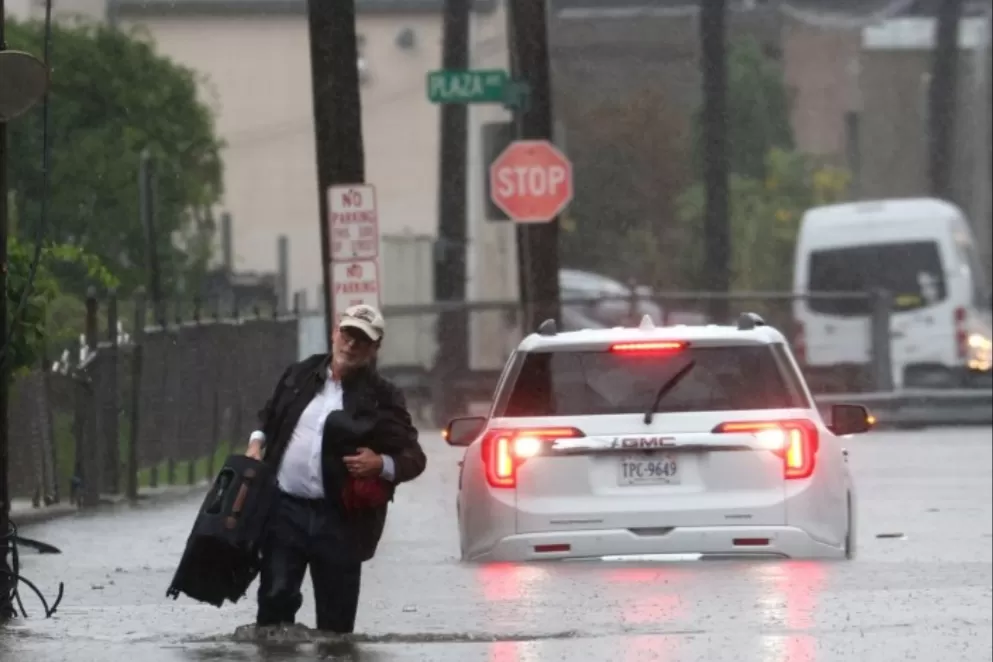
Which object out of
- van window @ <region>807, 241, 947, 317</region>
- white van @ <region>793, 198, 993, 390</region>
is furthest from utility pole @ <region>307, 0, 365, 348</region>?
van window @ <region>807, 241, 947, 317</region>

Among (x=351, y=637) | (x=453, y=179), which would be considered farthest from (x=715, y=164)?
(x=351, y=637)

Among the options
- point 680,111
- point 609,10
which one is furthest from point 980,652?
point 609,10

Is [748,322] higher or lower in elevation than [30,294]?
lower

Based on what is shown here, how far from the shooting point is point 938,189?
44062mm

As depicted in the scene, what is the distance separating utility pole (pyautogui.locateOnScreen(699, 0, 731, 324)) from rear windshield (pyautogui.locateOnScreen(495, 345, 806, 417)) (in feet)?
74.5

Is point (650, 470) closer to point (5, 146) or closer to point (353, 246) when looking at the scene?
point (5, 146)

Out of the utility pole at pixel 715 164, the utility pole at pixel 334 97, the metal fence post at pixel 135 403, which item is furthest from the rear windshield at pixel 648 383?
the utility pole at pixel 715 164

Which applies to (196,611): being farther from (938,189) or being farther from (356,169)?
(938,189)

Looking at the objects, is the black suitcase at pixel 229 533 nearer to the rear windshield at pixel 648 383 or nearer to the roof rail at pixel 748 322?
the rear windshield at pixel 648 383

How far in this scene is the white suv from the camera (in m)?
13.0

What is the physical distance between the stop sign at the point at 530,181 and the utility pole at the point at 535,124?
0.24 m

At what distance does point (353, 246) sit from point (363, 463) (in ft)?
25.9

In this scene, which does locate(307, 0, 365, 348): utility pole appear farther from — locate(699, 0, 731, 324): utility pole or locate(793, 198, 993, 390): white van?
locate(699, 0, 731, 324): utility pole

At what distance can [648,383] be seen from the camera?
43.1 feet
